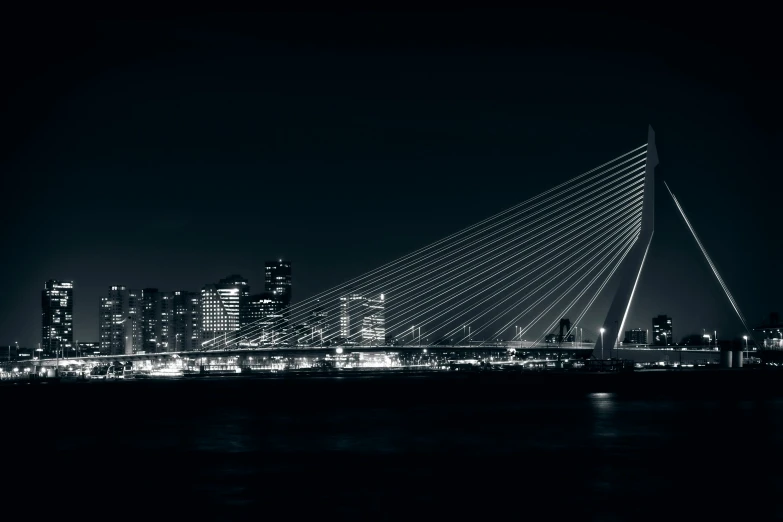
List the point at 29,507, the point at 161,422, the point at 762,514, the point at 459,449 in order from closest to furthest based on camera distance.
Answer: the point at 762,514
the point at 29,507
the point at 459,449
the point at 161,422

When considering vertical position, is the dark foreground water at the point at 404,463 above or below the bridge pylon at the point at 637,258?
below

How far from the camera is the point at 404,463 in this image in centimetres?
2295

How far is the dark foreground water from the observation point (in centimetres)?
1695

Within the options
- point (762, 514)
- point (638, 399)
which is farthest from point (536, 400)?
point (762, 514)

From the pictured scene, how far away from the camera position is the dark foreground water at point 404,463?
1695cm

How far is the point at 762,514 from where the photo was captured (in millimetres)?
15992

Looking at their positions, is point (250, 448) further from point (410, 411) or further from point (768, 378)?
point (768, 378)

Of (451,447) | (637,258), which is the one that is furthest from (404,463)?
(637,258)

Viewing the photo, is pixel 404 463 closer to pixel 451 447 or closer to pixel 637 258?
pixel 451 447

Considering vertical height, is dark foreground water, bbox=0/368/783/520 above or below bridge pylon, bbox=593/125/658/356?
below

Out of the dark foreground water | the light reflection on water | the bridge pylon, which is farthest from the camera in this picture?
the bridge pylon

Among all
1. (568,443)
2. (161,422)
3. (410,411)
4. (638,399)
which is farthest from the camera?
(638,399)

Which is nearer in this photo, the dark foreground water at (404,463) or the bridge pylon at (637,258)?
the dark foreground water at (404,463)

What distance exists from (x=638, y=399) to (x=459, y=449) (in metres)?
26.8
